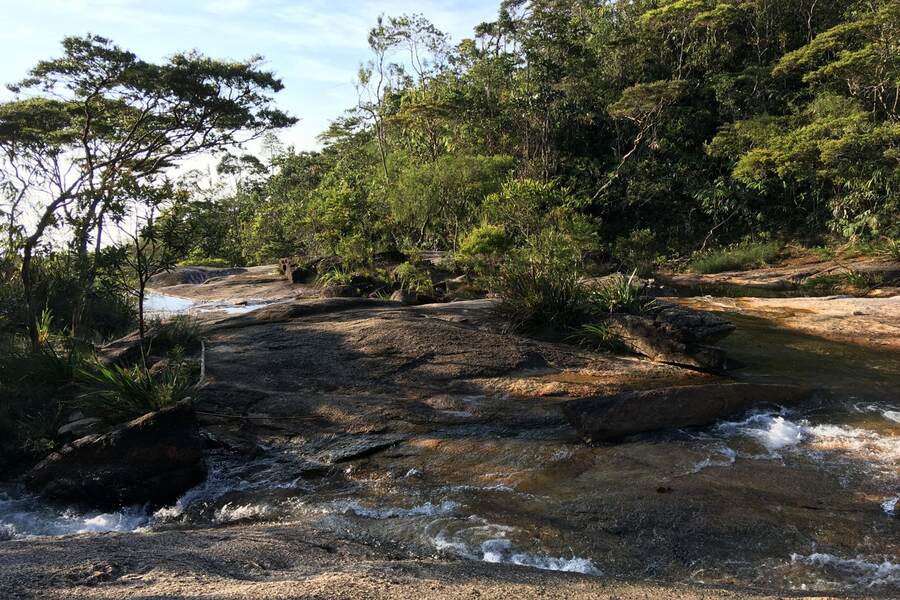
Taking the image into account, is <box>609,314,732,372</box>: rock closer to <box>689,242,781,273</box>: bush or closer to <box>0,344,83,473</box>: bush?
<box>0,344,83,473</box>: bush

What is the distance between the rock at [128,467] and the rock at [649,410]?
3.37 meters

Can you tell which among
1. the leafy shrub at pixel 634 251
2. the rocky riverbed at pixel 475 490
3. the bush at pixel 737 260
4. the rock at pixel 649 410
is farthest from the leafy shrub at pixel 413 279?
the bush at pixel 737 260

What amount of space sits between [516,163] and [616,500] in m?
21.6

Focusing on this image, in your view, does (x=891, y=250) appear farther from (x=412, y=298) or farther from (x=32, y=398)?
(x=32, y=398)

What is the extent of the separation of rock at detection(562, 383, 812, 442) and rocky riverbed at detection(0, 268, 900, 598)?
5.1 inches

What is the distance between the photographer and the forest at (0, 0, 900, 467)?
934 centimetres

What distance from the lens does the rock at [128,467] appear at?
5.30 meters

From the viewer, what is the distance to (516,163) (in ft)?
82.4

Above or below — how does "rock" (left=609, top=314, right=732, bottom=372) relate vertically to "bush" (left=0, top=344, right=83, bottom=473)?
below

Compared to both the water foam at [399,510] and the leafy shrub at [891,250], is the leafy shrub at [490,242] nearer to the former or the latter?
the water foam at [399,510]

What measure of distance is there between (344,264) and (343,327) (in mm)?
9439

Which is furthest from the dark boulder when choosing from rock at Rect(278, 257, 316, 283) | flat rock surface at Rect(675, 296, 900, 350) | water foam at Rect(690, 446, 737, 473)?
rock at Rect(278, 257, 316, 283)

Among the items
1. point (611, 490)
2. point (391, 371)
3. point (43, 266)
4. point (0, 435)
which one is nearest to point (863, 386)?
point (611, 490)

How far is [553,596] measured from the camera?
3.01 meters
